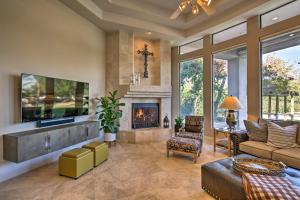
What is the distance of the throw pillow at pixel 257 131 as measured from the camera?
355 centimetres

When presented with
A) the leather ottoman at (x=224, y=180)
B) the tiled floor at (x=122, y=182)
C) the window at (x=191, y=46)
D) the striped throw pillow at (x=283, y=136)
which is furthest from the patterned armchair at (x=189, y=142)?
the window at (x=191, y=46)

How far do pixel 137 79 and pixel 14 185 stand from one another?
3.88 metres

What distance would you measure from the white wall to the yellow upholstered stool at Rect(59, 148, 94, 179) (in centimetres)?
81

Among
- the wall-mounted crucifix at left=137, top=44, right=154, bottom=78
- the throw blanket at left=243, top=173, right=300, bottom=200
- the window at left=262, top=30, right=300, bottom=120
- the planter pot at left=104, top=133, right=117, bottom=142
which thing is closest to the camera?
the throw blanket at left=243, top=173, right=300, bottom=200

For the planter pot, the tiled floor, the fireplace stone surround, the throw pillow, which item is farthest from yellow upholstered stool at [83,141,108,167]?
the throw pillow

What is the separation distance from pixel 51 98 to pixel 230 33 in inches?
191

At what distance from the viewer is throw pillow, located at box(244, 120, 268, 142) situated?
11.6 ft

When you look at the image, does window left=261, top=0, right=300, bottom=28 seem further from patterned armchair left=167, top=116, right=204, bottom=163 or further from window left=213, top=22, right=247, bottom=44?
patterned armchair left=167, top=116, right=204, bottom=163

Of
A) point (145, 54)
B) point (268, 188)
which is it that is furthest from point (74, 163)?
point (145, 54)

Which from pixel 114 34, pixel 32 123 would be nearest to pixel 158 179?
pixel 32 123

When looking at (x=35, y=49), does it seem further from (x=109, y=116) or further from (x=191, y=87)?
(x=191, y=87)

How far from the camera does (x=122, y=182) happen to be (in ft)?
9.40

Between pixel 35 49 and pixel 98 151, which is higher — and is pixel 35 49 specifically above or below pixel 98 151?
above

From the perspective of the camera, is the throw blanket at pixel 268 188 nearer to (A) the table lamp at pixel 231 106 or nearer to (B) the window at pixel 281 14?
(A) the table lamp at pixel 231 106
